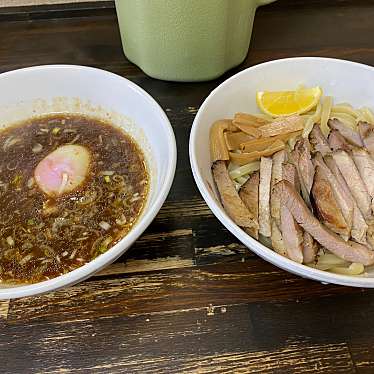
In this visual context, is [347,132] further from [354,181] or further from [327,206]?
[327,206]

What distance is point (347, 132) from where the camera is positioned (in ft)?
4.42

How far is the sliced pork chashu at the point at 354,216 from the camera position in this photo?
112cm

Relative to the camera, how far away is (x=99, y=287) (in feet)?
3.83

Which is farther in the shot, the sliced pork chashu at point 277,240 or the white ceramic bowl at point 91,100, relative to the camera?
the white ceramic bowl at point 91,100

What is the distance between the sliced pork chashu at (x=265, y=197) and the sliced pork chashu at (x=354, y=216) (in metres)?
0.16

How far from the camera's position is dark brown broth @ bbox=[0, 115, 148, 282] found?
3.80 feet

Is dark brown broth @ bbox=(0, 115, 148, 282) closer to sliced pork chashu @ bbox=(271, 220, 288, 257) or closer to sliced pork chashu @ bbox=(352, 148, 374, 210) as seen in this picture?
sliced pork chashu @ bbox=(271, 220, 288, 257)

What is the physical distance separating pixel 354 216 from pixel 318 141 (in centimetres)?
26

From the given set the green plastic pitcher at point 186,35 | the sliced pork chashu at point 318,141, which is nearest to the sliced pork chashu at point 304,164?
the sliced pork chashu at point 318,141

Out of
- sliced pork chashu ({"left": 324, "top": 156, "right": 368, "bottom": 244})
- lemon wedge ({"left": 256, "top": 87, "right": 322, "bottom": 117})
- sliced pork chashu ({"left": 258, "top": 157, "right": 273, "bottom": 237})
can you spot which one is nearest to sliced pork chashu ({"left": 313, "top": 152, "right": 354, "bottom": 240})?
sliced pork chashu ({"left": 324, "top": 156, "right": 368, "bottom": 244})

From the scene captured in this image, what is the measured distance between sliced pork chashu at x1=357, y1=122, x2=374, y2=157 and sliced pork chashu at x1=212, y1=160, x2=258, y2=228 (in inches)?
15.6

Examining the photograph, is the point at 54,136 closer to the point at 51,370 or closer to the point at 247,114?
the point at 247,114

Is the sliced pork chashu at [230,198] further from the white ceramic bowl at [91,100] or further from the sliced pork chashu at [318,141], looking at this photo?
the sliced pork chashu at [318,141]

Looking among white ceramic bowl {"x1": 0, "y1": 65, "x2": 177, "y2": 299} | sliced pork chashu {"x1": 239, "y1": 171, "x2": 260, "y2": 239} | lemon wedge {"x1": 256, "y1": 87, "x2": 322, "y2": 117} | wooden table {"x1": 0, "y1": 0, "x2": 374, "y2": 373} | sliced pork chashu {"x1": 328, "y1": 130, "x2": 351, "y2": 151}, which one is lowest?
wooden table {"x1": 0, "y1": 0, "x2": 374, "y2": 373}
